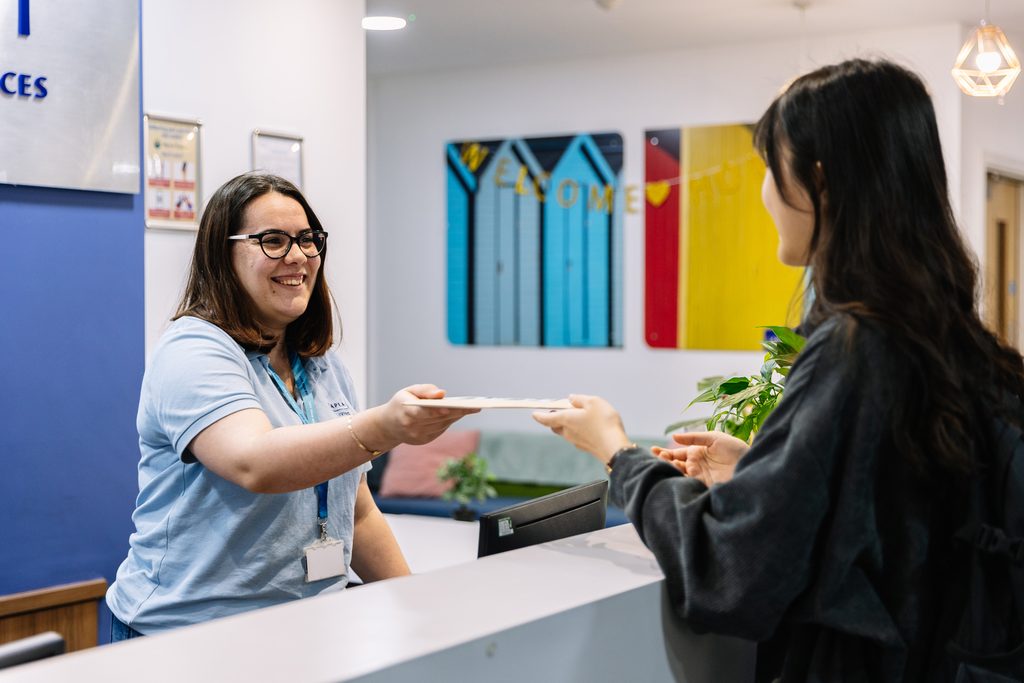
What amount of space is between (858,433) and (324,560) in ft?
3.27

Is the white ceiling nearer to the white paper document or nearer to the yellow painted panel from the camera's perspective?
the yellow painted panel

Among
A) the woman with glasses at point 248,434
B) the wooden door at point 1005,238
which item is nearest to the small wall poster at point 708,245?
the wooden door at point 1005,238

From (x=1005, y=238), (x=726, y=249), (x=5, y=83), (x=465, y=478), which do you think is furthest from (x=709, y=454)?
(x=1005, y=238)

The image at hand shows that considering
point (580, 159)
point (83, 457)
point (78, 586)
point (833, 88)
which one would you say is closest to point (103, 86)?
point (83, 457)

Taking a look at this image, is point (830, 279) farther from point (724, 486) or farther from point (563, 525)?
point (563, 525)

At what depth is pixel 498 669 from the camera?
107 centimetres

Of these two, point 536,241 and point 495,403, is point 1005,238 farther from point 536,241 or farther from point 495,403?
point 495,403

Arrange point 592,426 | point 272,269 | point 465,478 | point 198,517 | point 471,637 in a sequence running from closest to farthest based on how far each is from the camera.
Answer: point 471,637, point 592,426, point 198,517, point 272,269, point 465,478

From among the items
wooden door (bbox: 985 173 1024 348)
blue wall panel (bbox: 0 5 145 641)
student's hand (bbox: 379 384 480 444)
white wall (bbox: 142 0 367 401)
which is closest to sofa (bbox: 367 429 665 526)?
wooden door (bbox: 985 173 1024 348)

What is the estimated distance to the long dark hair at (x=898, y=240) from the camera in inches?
44.5

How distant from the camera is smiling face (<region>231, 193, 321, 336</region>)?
1.86 meters

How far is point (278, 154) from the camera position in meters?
3.49

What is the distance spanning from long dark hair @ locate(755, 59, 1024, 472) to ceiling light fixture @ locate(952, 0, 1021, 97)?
3.31 meters

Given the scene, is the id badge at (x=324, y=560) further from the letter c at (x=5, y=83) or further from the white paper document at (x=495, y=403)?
the letter c at (x=5, y=83)
